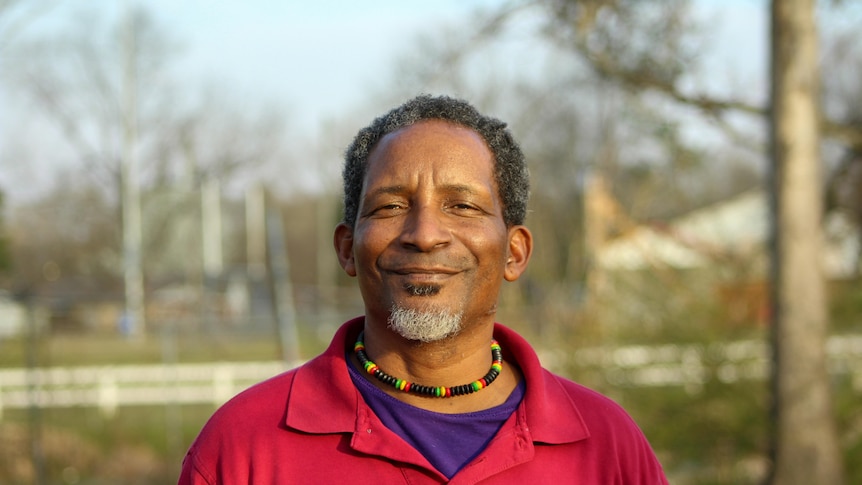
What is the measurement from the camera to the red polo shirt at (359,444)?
195cm

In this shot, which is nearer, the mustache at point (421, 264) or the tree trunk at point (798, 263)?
the mustache at point (421, 264)

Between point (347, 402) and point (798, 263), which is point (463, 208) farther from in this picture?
point (798, 263)

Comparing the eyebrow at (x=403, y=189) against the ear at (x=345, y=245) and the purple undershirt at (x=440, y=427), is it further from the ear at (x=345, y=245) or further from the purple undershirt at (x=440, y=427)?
the purple undershirt at (x=440, y=427)

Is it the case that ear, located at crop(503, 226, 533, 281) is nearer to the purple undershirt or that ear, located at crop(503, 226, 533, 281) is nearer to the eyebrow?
the eyebrow

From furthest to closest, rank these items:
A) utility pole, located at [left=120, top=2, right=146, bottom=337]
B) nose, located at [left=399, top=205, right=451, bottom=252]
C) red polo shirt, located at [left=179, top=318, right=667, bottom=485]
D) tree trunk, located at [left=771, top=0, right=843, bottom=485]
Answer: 1. utility pole, located at [left=120, top=2, right=146, bottom=337]
2. tree trunk, located at [left=771, top=0, right=843, bottom=485]
3. nose, located at [left=399, top=205, right=451, bottom=252]
4. red polo shirt, located at [left=179, top=318, right=667, bottom=485]

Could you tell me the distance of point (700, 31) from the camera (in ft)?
27.9

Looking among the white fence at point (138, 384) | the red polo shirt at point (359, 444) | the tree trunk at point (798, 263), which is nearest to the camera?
the red polo shirt at point (359, 444)

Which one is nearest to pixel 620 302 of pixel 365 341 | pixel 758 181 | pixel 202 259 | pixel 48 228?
pixel 365 341

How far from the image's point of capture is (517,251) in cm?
237

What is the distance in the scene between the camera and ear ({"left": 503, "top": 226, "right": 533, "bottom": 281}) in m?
2.35

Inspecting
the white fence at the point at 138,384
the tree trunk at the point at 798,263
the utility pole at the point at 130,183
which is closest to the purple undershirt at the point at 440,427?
the tree trunk at the point at 798,263

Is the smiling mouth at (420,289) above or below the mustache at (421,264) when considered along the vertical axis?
below

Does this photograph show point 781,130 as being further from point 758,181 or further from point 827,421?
point 758,181

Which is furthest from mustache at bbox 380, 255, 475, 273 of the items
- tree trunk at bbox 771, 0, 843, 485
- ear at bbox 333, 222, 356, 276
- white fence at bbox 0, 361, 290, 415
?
white fence at bbox 0, 361, 290, 415
